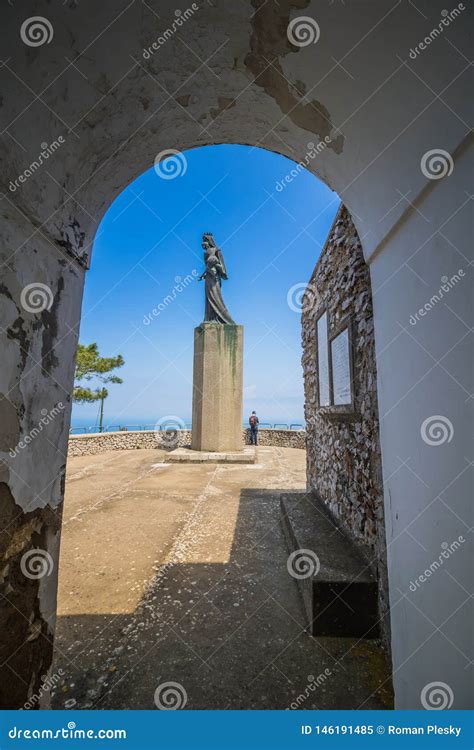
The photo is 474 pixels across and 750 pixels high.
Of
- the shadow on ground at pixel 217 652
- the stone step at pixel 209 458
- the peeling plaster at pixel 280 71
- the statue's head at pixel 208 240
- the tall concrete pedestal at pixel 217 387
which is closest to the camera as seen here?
the peeling plaster at pixel 280 71

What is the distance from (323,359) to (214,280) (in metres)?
8.39

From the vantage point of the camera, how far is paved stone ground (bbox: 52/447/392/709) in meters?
1.78

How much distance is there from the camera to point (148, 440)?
15.8 meters

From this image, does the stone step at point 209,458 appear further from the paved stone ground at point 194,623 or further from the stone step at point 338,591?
Result: the stone step at point 338,591

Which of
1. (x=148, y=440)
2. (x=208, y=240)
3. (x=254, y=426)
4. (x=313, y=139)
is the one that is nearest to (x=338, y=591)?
(x=313, y=139)

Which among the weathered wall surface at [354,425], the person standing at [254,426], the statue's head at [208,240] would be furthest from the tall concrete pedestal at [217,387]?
the weathered wall surface at [354,425]

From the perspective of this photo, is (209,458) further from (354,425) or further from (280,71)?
(280,71)

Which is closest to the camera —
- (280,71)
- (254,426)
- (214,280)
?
(280,71)

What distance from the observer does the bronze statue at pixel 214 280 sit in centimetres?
1119

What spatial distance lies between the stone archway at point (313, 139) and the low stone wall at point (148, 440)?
37.7 ft

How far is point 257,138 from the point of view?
7.09ft

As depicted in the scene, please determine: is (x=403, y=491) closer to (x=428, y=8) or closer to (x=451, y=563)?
(x=451, y=563)

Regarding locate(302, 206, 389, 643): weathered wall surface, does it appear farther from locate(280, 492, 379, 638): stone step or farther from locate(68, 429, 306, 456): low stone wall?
locate(68, 429, 306, 456): low stone wall

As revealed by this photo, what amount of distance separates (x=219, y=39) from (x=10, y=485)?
2.25m
